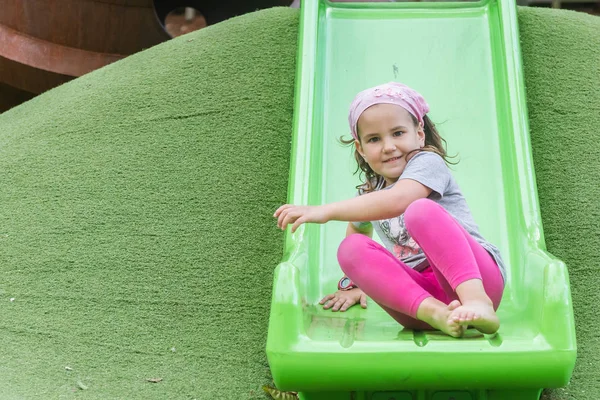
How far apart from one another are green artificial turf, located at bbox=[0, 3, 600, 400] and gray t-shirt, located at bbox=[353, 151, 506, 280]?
0.63 meters

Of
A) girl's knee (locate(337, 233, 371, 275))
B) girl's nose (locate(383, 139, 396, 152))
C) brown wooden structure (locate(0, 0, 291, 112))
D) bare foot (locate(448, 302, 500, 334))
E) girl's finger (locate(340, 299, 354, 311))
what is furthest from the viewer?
brown wooden structure (locate(0, 0, 291, 112))

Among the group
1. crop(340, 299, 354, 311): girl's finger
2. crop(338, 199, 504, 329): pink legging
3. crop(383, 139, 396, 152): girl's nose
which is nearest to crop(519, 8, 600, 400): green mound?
crop(338, 199, 504, 329): pink legging

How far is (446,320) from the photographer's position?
85.7 inches

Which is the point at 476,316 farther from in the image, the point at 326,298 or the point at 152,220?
the point at 152,220

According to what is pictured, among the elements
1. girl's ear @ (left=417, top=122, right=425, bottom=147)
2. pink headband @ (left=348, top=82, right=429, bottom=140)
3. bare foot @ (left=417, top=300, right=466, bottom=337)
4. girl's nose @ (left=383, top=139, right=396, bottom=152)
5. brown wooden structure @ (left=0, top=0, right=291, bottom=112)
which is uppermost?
brown wooden structure @ (left=0, top=0, right=291, bottom=112)

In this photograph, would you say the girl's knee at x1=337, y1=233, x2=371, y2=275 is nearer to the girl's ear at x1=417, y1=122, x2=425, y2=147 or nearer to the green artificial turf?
the girl's ear at x1=417, y1=122, x2=425, y2=147

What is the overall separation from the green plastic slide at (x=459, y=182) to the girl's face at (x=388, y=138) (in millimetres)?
421

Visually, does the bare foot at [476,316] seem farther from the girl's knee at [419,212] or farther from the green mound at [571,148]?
the green mound at [571,148]

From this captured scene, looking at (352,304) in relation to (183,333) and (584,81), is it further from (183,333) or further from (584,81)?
(584,81)

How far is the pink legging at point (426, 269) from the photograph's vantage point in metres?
2.24

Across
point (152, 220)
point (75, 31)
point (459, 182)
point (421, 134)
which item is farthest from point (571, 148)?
point (75, 31)

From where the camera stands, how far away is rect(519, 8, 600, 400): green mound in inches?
117

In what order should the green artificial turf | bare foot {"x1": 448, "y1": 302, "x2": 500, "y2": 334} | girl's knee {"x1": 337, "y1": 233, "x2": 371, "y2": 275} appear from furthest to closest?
the green artificial turf
girl's knee {"x1": 337, "y1": 233, "x2": 371, "y2": 275}
bare foot {"x1": 448, "y1": 302, "x2": 500, "y2": 334}

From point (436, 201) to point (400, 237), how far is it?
6.3 inches
